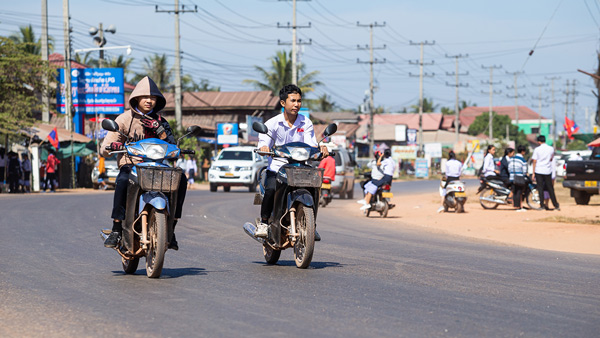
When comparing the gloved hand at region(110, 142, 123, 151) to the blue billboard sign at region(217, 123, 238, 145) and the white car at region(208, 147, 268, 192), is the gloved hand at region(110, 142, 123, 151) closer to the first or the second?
the white car at region(208, 147, 268, 192)

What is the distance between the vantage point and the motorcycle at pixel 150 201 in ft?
26.0

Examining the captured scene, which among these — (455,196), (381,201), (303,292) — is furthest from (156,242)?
(455,196)

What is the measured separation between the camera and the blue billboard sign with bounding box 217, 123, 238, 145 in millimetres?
58125

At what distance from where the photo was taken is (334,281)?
8.18m

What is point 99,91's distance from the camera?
46781mm

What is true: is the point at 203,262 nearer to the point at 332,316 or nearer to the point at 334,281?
the point at 334,281

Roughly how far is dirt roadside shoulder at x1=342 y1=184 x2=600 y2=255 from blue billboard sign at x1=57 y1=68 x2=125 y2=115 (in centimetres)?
2301

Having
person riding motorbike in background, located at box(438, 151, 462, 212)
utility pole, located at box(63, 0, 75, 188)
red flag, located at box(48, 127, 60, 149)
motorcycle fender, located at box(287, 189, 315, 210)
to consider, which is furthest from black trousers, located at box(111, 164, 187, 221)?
utility pole, located at box(63, 0, 75, 188)

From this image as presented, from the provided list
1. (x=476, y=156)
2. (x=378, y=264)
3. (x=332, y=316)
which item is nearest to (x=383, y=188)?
(x=378, y=264)

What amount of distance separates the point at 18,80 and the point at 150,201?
109 ft

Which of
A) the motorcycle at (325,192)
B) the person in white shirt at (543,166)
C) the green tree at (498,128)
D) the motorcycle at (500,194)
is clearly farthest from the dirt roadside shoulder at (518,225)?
the green tree at (498,128)

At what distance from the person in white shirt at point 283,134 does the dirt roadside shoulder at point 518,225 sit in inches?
224

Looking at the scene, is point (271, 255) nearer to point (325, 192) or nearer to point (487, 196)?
point (487, 196)

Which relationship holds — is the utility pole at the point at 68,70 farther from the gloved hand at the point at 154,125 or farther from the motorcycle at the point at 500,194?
the gloved hand at the point at 154,125
